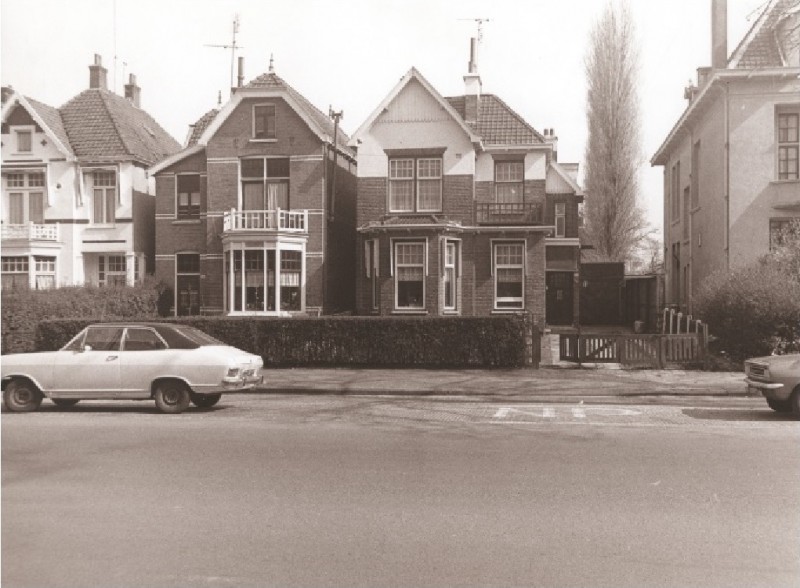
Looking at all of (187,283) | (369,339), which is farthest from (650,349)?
(187,283)

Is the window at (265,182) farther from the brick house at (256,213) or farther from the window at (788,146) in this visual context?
the window at (788,146)

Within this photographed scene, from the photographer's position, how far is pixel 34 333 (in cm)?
2112

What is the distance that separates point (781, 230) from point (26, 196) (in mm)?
27279

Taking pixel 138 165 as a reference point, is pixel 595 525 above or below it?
below

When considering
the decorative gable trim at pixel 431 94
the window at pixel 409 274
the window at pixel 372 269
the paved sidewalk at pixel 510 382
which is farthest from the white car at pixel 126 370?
the decorative gable trim at pixel 431 94

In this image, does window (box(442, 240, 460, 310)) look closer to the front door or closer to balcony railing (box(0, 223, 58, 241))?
the front door

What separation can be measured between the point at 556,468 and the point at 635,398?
8494mm

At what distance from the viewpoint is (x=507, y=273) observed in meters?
30.2

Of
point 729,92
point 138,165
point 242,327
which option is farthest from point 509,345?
point 138,165

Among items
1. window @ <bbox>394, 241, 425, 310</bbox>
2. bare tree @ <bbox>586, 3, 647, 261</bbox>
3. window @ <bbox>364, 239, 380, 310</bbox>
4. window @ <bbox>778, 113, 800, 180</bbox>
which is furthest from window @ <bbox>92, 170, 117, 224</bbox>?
window @ <bbox>778, 113, 800, 180</bbox>

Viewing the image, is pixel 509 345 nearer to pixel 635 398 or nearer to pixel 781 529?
pixel 635 398

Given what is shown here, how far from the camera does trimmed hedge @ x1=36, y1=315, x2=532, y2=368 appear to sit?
20.9 meters

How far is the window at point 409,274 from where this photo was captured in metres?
29.4

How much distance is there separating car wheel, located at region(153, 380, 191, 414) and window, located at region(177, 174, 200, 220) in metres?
19.2
